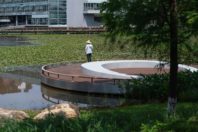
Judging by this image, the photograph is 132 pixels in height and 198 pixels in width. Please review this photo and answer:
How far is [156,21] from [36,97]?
965 cm

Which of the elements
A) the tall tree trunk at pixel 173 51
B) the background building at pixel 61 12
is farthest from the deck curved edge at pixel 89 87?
the background building at pixel 61 12

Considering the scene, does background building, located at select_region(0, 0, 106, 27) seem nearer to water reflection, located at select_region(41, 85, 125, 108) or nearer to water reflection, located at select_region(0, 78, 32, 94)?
water reflection, located at select_region(0, 78, 32, 94)

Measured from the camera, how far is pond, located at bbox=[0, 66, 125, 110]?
16.8 m

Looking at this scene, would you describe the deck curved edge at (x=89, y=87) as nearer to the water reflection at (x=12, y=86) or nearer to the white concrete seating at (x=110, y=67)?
the white concrete seating at (x=110, y=67)

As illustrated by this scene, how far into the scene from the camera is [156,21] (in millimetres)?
9672

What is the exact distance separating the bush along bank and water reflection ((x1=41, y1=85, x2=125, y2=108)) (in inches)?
37.3

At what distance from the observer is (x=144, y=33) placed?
963 cm

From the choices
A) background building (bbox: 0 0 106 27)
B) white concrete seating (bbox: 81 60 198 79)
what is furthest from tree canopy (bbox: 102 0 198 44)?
background building (bbox: 0 0 106 27)

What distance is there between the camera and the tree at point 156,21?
9.38 m

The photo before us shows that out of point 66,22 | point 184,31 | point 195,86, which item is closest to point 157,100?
point 195,86

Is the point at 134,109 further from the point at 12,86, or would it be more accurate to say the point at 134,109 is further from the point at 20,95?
the point at 12,86

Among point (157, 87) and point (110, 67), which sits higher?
point (157, 87)

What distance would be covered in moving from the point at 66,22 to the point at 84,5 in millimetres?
5174

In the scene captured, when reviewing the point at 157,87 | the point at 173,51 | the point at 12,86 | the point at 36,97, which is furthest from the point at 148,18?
the point at 12,86
